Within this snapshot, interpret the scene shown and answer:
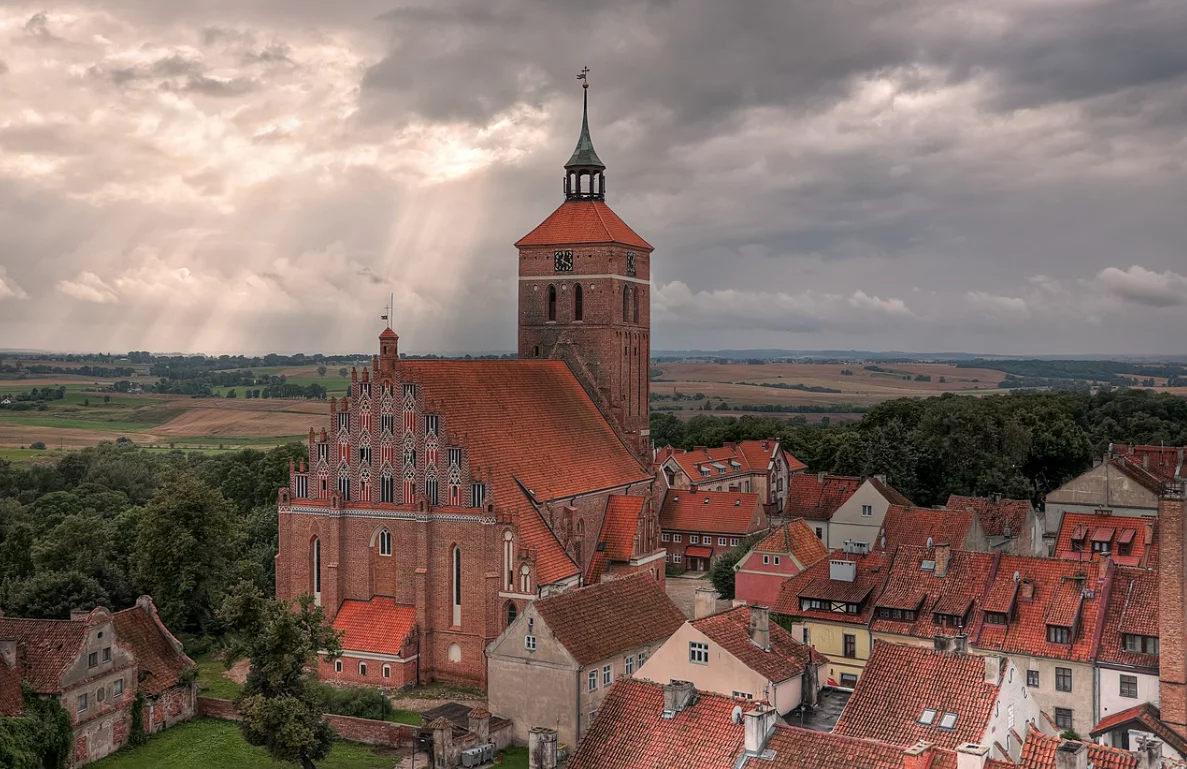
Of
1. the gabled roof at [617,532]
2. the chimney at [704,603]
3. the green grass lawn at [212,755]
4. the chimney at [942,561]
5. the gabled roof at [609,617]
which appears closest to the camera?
the green grass lawn at [212,755]

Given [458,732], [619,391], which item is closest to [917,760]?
[458,732]

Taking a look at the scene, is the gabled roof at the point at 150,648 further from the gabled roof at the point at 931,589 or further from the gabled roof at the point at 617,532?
the gabled roof at the point at 931,589

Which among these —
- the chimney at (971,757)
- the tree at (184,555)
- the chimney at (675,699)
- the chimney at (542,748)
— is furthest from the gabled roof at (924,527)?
the tree at (184,555)

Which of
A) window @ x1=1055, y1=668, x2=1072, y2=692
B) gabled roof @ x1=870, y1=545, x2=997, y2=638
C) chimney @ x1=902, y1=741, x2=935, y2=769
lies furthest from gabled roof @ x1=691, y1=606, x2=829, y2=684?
chimney @ x1=902, y1=741, x2=935, y2=769

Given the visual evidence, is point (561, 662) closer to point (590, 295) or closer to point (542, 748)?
point (542, 748)

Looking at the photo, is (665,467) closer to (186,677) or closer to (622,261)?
(622,261)

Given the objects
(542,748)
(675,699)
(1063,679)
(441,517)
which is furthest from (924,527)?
(542,748)
